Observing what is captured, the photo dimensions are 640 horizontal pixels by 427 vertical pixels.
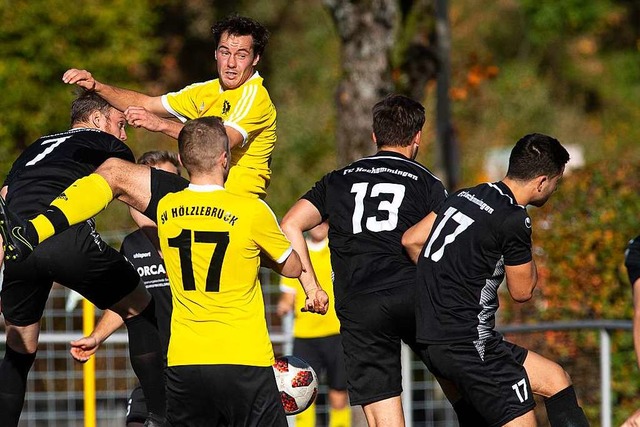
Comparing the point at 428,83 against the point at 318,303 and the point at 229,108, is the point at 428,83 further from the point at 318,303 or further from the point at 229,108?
the point at 318,303

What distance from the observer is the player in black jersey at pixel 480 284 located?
6.54 m

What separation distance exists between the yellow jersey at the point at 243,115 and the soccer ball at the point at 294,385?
1.08 m

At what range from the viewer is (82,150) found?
7215mm

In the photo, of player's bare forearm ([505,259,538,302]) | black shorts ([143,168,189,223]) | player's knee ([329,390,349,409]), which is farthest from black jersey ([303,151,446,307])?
player's knee ([329,390,349,409])

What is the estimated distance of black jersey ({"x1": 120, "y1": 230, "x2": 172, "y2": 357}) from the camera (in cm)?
818

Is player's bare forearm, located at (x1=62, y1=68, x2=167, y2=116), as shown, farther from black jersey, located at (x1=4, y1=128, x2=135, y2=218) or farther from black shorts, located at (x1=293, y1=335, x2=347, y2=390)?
black shorts, located at (x1=293, y1=335, x2=347, y2=390)

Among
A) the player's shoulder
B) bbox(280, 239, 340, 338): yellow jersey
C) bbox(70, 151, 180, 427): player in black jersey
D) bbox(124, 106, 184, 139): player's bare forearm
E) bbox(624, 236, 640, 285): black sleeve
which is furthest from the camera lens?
bbox(280, 239, 340, 338): yellow jersey

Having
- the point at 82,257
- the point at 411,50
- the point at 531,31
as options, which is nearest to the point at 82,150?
the point at 82,257

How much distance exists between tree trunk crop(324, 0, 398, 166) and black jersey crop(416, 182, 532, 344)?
5408mm

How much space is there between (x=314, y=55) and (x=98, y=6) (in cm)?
680

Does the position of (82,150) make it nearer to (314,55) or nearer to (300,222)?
(300,222)

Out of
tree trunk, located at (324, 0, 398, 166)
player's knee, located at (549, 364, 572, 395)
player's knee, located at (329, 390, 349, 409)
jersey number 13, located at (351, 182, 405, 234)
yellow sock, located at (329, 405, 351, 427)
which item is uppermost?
tree trunk, located at (324, 0, 398, 166)

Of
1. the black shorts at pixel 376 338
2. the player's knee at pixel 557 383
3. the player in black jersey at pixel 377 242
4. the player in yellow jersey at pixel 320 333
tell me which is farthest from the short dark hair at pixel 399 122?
the player in yellow jersey at pixel 320 333

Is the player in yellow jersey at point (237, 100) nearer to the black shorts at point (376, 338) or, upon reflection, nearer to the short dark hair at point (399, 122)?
the short dark hair at point (399, 122)
